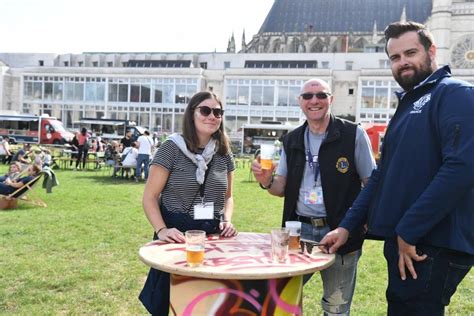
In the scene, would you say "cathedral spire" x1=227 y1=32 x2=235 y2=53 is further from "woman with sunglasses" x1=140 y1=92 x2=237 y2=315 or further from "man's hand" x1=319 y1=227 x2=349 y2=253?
"man's hand" x1=319 y1=227 x2=349 y2=253

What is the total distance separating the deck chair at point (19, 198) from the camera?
9305 mm

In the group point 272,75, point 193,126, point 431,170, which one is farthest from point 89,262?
point 272,75

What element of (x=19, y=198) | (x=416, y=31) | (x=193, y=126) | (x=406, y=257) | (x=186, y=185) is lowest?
(x=19, y=198)

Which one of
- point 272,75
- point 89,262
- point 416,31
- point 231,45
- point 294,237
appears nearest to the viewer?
point 416,31

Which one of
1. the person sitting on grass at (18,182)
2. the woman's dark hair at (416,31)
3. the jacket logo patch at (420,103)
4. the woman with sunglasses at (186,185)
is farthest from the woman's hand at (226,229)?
the person sitting on grass at (18,182)

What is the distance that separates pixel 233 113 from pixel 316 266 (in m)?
51.1

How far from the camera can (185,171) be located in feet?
10.3

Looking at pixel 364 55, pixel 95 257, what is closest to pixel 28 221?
pixel 95 257

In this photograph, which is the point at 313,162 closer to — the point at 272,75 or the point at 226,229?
the point at 226,229

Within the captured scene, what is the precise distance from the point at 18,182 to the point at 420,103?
9.44m

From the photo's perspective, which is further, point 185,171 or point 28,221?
point 28,221

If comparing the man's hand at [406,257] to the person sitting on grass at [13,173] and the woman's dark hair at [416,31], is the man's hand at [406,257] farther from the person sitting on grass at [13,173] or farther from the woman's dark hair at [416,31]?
the person sitting on grass at [13,173]

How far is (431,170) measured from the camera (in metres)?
2.25

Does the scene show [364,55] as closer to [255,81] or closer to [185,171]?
[255,81]
